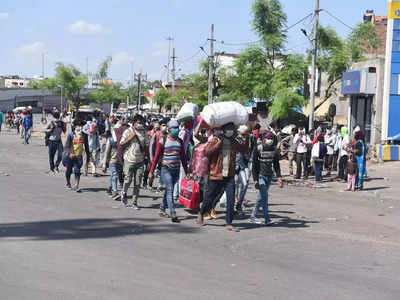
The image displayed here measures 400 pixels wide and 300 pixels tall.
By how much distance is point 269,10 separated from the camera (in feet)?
117

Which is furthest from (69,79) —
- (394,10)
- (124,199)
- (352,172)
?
(124,199)

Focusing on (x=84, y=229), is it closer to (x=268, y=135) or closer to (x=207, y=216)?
(x=207, y=216)

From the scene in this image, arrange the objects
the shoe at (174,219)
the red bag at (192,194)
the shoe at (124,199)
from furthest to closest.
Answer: the shoe at (124,199)
the red bag at (192,194)
the shoe at (174,219)

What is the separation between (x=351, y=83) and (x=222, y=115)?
64.4 ft

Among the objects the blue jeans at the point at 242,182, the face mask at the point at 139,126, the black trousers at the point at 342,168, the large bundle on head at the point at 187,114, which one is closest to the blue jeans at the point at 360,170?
the black trousers at the point at 342,168

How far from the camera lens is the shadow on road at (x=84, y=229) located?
8.70 meters

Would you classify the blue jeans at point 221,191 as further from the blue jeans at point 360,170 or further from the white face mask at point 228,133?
the blue jeans at point 360,170

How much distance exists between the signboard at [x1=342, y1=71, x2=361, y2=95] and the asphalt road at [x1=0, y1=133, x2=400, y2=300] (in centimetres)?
1443

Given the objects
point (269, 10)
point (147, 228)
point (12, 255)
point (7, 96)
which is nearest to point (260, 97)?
point (269, 10)

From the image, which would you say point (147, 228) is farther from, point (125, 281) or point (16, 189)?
point (16, 189)

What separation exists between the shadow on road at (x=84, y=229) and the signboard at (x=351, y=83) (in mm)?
19014

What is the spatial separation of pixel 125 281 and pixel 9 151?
70.0ft

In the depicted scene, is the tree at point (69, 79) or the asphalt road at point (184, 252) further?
the tree at point (69, 79)

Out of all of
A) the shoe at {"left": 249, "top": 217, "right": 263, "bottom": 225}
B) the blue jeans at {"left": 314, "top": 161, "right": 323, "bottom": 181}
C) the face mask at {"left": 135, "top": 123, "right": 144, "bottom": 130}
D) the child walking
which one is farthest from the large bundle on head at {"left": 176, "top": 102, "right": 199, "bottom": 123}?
the blue jeans at {"left": 314, "top": 161, "right": 323, "bottom": 181}
